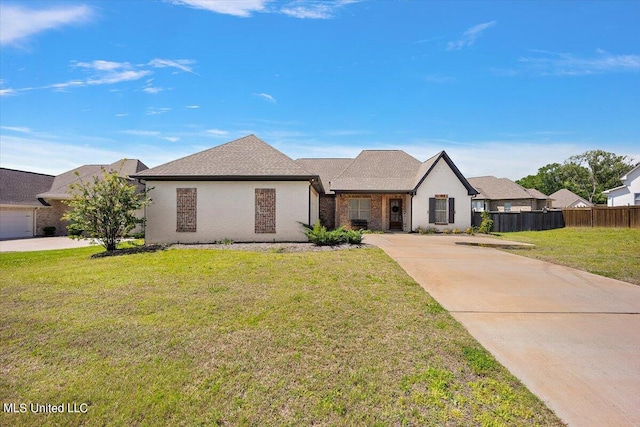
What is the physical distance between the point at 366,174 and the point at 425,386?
2012 centimetres

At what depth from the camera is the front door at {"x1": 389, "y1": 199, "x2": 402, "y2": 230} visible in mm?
22359

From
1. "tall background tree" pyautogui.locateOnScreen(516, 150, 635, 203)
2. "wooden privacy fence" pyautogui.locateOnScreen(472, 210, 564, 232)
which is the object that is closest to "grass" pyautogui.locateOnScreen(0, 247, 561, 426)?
"wooden privacy fence" pyautogui.locateOnScreen(472, 210, 564, 232)

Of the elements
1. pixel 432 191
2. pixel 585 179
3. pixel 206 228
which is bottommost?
pixel 206 228

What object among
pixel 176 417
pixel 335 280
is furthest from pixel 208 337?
pixel 335 280

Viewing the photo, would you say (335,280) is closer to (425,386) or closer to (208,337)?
(208,337)

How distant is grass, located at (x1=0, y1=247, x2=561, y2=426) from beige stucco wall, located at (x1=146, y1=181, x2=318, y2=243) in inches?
285

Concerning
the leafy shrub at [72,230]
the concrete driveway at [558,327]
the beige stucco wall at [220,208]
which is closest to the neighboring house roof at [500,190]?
the beige stucco wall at [220,208]

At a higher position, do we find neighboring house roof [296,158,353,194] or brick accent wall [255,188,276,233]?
neighboring house roof [296,158,353,194]

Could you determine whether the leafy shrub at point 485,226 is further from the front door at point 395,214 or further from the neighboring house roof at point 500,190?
the neighboring house roof at point 500,190

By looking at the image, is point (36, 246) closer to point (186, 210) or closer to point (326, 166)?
point (186, 210)

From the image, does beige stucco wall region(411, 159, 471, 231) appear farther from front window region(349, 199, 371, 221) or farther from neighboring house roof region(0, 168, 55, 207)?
neighboring house roof region(0, 168, 55, 207)

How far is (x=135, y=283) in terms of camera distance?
7.25m

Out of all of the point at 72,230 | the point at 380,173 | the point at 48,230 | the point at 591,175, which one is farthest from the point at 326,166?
the point at 591,175

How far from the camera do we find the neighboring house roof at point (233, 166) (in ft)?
46.2
